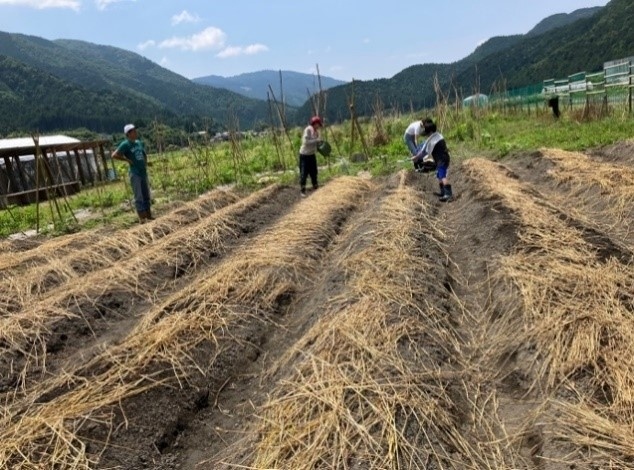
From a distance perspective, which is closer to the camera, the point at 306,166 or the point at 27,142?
the point at 306,166

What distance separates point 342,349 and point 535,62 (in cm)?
6441

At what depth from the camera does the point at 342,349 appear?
3.44 m

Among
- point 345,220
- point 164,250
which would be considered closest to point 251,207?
point 345,220

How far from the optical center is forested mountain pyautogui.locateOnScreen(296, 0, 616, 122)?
4425 centimetres

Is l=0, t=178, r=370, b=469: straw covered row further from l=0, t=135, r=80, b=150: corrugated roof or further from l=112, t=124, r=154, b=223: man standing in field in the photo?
l=0, t=135, r=80, b=150: corrugated roof

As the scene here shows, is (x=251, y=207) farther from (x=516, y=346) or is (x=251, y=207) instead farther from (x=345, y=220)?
(x=516, y=346)

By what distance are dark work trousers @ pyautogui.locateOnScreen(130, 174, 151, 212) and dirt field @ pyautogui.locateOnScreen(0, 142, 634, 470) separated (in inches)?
88.2

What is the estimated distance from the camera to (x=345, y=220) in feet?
27.0

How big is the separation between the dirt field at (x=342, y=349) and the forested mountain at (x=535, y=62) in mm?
23852

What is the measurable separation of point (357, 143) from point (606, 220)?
1333cm

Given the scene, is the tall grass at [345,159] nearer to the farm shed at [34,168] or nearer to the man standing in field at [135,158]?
the man standing in field at [135,158]

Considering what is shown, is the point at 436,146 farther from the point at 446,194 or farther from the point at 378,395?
the point at 378,395

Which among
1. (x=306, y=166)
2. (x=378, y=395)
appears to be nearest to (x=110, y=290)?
(x=378, y=395)

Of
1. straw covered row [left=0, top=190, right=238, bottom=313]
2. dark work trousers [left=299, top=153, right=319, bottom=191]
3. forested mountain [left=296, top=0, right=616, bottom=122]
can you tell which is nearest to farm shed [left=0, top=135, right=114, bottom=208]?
dark work trousers [left=299, top=153, right=319, bottom=191]
